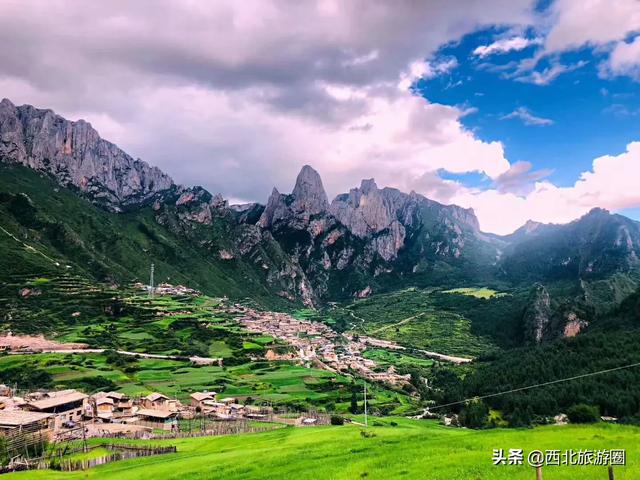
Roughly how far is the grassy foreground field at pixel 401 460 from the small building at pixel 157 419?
23497 millimetres

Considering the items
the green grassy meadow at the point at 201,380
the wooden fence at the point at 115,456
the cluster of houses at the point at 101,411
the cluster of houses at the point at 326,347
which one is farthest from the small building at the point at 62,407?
the cluster of houses at the point at 326,347

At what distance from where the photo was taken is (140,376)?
3713 inches

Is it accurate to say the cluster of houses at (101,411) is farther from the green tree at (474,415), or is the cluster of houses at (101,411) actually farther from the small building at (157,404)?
the green tree at (474,415)

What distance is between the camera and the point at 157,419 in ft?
203

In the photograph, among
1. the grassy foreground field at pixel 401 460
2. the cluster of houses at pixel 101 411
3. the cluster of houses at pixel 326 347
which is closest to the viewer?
the grassy foreground field at pixel 401 460

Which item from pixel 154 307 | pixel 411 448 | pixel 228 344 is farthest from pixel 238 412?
pixel 154 307

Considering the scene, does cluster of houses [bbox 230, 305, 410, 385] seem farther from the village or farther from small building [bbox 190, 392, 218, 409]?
the village

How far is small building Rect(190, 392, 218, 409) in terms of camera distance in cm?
7388

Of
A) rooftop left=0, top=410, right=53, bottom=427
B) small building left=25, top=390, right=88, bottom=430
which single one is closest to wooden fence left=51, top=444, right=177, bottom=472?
rooftop left=0, top=410, right=53, bottom=427

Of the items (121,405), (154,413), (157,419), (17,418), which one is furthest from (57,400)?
(157,419)

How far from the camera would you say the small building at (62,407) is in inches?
2189

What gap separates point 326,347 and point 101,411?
96.1 m

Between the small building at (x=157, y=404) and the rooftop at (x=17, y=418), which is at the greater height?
the rooftop at (x=17, y=418)

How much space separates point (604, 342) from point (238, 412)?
90.1m
